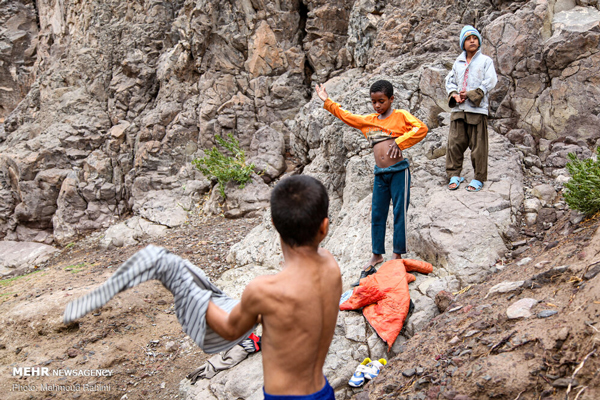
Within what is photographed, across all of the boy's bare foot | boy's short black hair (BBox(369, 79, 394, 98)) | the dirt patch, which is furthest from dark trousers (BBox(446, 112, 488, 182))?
the dirt patch

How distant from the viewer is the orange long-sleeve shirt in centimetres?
381

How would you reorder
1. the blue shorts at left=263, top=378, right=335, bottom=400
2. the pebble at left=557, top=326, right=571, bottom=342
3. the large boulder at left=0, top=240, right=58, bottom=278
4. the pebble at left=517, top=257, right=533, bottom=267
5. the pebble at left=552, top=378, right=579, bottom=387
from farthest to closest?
the large boulder at left=0, top=240, right=58, bottom=278, the pebble at left=517, top=257, right=533, bottom=267, the pebble at left=557, top=326, right=571, bottom=342, the pebble at left=552, top=378, right=579, bottom=387, the blue shorts at left=263, top=378, right=335, bottom=400

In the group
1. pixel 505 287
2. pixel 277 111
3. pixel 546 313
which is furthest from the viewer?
pixel 277 111

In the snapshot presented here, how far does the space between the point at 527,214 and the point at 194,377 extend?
3.85 metres

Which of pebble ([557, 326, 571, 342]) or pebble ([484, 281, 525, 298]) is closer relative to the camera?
pebble ([557, 326, 571, 342])

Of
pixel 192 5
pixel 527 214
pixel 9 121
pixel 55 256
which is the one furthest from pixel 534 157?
pixel 9 121

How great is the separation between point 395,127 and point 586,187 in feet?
5.66

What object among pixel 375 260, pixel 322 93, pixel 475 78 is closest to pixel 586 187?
pixel 475 78

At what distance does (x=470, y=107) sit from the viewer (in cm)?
440

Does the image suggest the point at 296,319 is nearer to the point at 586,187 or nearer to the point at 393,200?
the point at 393,200

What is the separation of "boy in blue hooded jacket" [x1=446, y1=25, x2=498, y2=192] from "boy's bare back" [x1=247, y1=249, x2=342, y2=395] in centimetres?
328

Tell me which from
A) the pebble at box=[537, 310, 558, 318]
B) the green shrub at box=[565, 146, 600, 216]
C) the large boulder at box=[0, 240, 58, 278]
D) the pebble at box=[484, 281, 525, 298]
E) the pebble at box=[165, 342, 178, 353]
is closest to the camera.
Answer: the pebble at box=[537, 310, 558, 318]

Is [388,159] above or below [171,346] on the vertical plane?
above

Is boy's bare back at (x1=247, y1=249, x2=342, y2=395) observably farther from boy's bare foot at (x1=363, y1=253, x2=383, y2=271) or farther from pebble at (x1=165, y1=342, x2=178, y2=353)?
pebble at (x1=165, y1=342, x2=178, y2=353)
